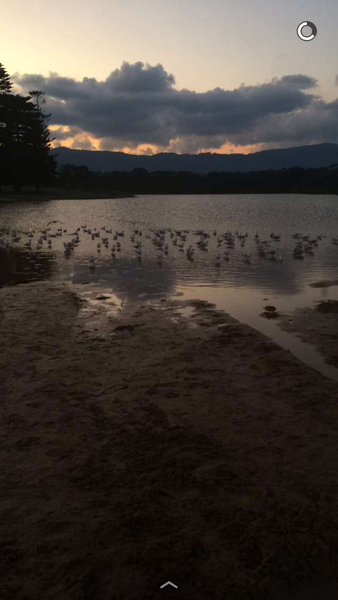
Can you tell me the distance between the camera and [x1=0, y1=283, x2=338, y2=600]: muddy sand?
3264 millimetres

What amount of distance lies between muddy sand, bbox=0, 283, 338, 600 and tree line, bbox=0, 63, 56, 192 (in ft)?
195

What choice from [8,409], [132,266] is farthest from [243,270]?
[8,409]

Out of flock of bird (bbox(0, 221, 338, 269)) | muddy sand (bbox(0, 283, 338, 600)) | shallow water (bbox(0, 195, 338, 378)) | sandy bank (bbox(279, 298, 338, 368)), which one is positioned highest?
flock of bird (bbox(0, 221, 338, 269))

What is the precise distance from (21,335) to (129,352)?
7.54 ft

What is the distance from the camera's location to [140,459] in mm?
4699

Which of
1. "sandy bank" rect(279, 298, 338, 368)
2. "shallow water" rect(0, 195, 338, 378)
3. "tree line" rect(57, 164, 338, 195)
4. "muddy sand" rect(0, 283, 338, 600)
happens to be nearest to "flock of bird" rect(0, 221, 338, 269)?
"shallow water" rect(0, 195, 338, 378)

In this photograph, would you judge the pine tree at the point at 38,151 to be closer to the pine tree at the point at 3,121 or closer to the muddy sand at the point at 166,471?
the pine tree at the point at 3,121

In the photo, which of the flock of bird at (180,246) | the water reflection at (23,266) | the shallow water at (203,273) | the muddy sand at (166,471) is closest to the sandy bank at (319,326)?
the shallow water at (203,273)

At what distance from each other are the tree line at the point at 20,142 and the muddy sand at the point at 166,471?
59477 mm

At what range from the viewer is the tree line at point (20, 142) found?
61.6 meters

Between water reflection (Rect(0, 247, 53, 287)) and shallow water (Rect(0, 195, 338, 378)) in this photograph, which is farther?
water reflection (Rect(0, 247, 53, 287))

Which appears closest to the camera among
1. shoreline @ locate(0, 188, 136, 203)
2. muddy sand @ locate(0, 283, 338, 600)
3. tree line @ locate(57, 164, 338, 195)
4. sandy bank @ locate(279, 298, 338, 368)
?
muddy sand @ locate(0, 283, 338, 600)

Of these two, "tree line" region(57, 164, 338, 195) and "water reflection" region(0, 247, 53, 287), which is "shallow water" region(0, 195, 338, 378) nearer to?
"water reflection" region(0, 247, 53, 287)

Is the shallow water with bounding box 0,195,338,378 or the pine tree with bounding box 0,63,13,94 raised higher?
the pine tree with bounding box 0,63,13,94
